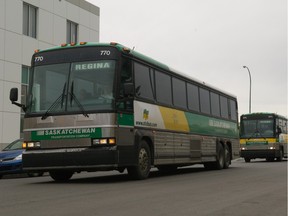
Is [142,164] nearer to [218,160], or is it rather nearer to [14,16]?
[218,160]

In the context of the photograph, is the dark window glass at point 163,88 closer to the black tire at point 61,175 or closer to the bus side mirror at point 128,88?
the bus side mirror at point 128,88

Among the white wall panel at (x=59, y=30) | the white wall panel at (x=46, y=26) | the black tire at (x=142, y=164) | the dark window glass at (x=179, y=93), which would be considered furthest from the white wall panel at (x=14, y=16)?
the black tire at (x=142, y=164)

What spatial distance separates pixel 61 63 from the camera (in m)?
12.9

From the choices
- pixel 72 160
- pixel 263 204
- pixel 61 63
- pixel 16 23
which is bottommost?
pixel 263 204

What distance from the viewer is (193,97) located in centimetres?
1823

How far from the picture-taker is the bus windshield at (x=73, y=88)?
12312mm

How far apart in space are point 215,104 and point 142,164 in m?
8.16

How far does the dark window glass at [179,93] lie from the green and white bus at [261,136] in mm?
15399

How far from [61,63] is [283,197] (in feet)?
20.7

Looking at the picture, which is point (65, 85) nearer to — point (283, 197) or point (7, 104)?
point (283, 197)

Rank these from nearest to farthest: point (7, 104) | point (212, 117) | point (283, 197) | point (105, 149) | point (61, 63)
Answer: point (283, 197) → point (105, 149) → point (61, 63) → point (212, 117) → point (7, 104)

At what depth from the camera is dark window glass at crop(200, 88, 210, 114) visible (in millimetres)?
19203

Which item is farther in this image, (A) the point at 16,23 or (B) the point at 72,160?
(A) the point at 16,23

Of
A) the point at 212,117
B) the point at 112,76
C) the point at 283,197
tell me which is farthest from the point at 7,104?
the point at 283,197
